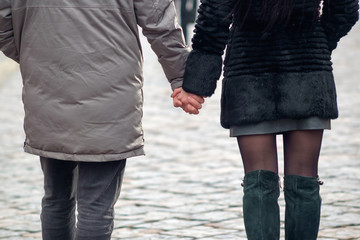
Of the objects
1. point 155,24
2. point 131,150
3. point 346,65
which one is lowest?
point 346,65

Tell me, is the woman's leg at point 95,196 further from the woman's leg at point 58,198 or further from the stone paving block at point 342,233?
the stone paving block at point 342,233

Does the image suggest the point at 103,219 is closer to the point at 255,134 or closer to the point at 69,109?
the point at 69,109

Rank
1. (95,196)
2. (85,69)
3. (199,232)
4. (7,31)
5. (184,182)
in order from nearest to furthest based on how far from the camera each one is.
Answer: (85,69), (95,196), (7,31), (199,232), (184,182)

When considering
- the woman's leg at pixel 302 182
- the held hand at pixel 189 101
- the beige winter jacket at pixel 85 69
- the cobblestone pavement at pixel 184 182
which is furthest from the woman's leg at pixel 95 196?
the cobblestone pavement at pixel 184 182

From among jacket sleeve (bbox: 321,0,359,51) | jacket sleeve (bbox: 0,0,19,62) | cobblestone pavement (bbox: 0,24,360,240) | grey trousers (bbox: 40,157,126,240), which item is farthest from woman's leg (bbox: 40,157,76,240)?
jacket sleeve (bbox: 321,0,359,51)

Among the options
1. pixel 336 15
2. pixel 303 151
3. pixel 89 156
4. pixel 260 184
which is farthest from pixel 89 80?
pixel 336 15

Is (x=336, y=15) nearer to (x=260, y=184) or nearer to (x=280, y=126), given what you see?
(x=280, y=126)

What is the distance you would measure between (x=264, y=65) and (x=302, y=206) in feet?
2.02

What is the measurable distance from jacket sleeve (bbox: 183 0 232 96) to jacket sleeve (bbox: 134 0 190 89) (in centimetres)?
5

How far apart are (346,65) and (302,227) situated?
11.7 meters

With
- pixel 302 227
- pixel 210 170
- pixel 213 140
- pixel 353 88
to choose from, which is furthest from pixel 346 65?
pixel 302 227

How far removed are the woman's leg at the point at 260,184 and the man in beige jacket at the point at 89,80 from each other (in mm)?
467

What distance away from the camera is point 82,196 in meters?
3.83

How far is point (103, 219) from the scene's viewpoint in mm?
3844
